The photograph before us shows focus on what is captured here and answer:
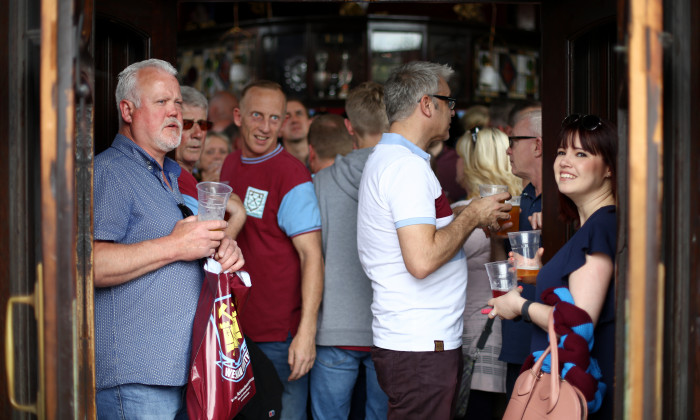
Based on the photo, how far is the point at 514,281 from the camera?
257 centimetres

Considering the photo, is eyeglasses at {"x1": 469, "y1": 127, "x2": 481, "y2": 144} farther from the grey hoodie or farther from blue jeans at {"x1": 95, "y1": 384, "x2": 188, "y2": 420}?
blue jeans at {"x1": 95, "y1": 384, "x2": 188, "y2": 420}

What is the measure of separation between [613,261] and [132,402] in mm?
1549

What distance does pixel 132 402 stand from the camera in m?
2.22

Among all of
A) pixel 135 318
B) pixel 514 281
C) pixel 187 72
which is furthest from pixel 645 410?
pixel 187 72

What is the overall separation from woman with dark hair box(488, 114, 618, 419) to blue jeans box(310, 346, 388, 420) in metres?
0.99

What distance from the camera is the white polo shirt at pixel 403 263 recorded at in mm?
2645

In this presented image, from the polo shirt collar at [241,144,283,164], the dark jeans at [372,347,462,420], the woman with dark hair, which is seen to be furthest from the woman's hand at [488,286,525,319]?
the polo shirt collar at [241,144,283,164]

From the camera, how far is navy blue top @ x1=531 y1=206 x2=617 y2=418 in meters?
2.12

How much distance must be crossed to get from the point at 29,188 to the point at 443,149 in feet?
13.7

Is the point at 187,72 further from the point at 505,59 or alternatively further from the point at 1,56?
the point at 1,56

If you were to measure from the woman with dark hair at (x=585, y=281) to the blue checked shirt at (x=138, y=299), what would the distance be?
108cm

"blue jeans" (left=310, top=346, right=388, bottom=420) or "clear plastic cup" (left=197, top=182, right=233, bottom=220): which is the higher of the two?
"clear plastic cup" (left=197, top=182, right=233, bottom=220)

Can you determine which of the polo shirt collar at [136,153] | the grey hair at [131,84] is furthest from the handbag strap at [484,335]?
the grey hair at [131,84]

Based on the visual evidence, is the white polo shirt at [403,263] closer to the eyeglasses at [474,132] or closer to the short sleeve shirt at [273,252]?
Result: the short sleeve shirt at [273,252]
